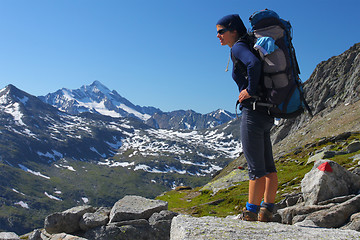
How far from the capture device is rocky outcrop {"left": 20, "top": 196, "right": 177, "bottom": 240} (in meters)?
15.3

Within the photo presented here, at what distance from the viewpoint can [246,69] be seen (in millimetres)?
7066

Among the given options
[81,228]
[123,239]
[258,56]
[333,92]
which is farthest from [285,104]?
[333,92]

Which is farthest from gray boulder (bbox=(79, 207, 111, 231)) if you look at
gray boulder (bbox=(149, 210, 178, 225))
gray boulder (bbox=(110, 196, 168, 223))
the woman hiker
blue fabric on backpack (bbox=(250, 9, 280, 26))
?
blue fabric on backpack (bbox=(250, 9, 280, 26))

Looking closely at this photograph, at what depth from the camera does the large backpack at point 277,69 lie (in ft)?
21.6

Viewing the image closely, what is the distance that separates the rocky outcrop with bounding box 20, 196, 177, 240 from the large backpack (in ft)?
36.6

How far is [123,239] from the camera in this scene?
15133mm

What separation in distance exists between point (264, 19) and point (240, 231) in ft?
16.4

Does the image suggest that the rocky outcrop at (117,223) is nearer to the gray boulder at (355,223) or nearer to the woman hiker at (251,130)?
the gray boulder at (355,223)

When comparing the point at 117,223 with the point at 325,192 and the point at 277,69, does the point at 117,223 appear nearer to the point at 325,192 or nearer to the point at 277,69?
the point at 325,192

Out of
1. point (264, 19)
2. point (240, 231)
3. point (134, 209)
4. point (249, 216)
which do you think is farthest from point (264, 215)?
point (134, 209)

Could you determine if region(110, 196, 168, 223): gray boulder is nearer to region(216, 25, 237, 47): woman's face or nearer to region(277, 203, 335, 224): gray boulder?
region(277, 203, 335, 224): gray boulder

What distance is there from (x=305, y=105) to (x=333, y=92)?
119007 millimetres

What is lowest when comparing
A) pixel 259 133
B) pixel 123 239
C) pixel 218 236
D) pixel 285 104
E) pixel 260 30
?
pixel 123 239

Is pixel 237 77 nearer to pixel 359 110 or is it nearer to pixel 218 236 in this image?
pixel 218 236
